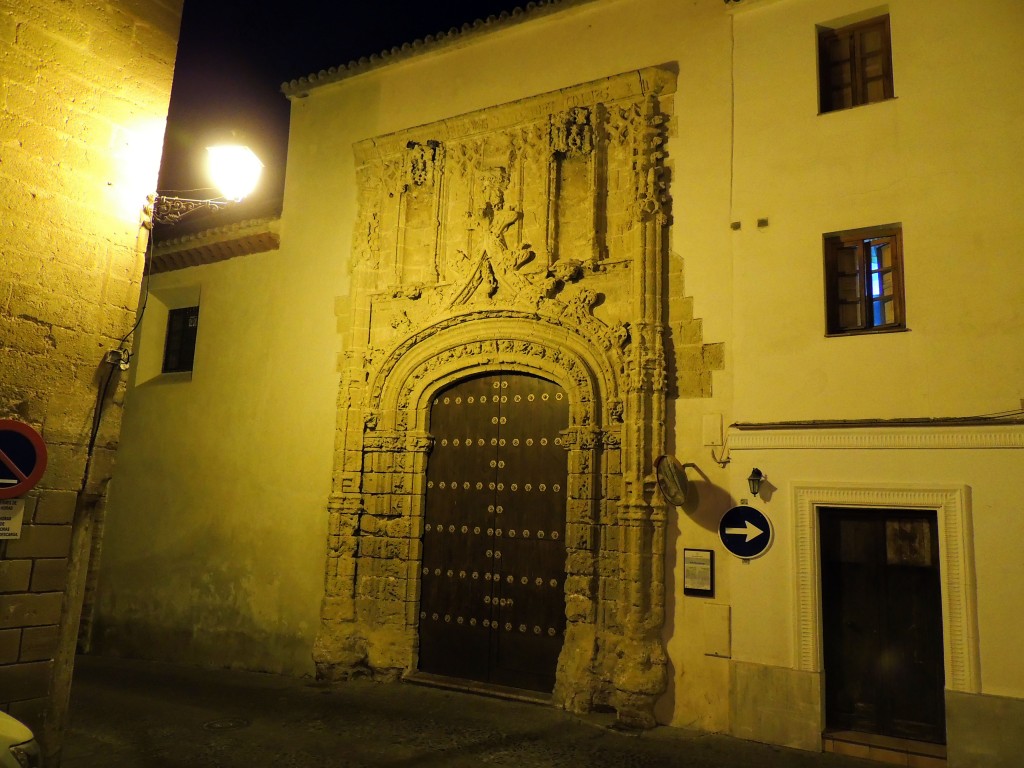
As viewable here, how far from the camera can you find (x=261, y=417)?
9453 mm

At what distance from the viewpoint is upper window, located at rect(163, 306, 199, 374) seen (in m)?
10.8

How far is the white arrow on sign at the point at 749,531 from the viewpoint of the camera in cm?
652

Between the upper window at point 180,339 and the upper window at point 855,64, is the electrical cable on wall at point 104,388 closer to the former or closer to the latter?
the upper window at point 180,339

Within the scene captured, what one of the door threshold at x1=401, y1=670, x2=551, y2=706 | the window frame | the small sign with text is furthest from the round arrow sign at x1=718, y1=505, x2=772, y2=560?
the window frame

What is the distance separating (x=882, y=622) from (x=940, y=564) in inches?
26.2

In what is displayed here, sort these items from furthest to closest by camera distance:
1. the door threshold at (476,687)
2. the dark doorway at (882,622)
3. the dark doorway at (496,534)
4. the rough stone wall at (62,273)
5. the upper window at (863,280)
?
the dark doorway at (496,534) → the door threshold at (476,687) → the upper window at (863,280) → the dark doorway at (882,622) → the rough stone wall at (62,273)

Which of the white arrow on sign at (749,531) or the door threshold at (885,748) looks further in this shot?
the white arrow on sign at (749,531)

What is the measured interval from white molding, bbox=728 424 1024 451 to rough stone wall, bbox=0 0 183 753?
498 centimetres

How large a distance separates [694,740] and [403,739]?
235cm

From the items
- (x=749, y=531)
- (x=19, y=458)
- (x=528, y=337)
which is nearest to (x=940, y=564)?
(x=749, y=531)

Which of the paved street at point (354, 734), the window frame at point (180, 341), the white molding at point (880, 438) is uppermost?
the window frame at point (180, 341)

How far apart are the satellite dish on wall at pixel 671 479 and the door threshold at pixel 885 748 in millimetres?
2125

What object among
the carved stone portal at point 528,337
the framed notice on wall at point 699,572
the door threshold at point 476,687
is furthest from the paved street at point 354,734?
the framed notice on wall at point 699,572

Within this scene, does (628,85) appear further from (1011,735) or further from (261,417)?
(1011,735)
